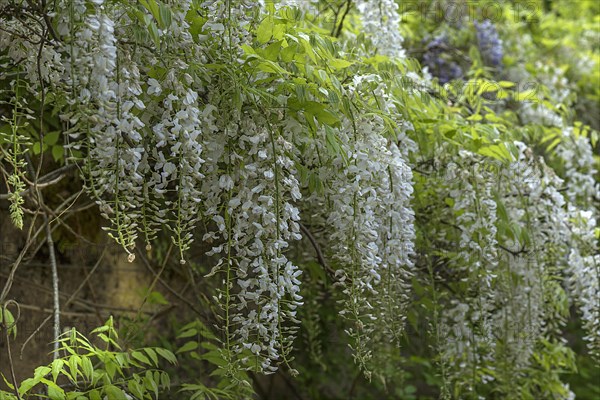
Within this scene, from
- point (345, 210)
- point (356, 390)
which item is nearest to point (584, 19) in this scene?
point (356, 390)

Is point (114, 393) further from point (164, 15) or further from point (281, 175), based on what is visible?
point (164, 15)

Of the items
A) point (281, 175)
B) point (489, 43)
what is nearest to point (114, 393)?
point (281, 175)

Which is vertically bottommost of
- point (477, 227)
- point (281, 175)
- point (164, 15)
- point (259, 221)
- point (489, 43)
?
point (259, 221)

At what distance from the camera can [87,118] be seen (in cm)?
163

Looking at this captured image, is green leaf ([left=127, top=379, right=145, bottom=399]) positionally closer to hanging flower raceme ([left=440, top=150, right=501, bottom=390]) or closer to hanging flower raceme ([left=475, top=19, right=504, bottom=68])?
hanging flower raceme ([left=440, top=150, right=501, bottom=390])

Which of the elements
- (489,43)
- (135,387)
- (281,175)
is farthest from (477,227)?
(489,43)

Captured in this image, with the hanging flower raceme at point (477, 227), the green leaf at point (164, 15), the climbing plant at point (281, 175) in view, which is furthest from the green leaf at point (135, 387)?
the hanging flower raceme at point (477, 227)

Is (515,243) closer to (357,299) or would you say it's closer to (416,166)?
(416,166)

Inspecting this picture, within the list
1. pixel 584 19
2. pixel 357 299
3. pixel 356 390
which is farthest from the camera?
pixel 584 19

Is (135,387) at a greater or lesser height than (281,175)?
lesser

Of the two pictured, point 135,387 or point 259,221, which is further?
point 135,387

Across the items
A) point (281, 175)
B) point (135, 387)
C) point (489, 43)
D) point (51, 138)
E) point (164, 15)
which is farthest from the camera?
point (489, 43)

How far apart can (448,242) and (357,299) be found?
855 mm

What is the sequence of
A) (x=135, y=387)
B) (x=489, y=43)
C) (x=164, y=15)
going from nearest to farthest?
1. (x=164, y=15)
2. (x=135, y=387)
3. (x=489, y=43)
